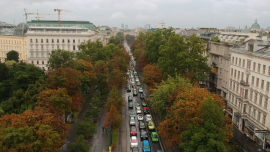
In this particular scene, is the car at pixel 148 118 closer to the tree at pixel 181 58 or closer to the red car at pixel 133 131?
the red car at pixel 133 131

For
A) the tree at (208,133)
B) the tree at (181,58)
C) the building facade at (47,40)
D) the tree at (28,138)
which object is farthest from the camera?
the building facade at (47,40)

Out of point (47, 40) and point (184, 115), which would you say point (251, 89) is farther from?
point (47, 40)


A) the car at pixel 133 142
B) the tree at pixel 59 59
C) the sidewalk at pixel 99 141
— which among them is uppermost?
the tree at pixel 59 59

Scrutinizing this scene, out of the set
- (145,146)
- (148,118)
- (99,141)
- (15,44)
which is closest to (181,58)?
(148,118)

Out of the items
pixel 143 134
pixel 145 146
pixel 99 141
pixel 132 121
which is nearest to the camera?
pixel 145 146

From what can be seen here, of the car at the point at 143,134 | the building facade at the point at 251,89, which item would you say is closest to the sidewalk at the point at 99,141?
the car at the point at 143,134

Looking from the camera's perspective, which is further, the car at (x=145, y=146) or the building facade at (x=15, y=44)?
the building facade at (x=15, y=44)

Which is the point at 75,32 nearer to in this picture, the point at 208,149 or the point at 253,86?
the point at 253,86
